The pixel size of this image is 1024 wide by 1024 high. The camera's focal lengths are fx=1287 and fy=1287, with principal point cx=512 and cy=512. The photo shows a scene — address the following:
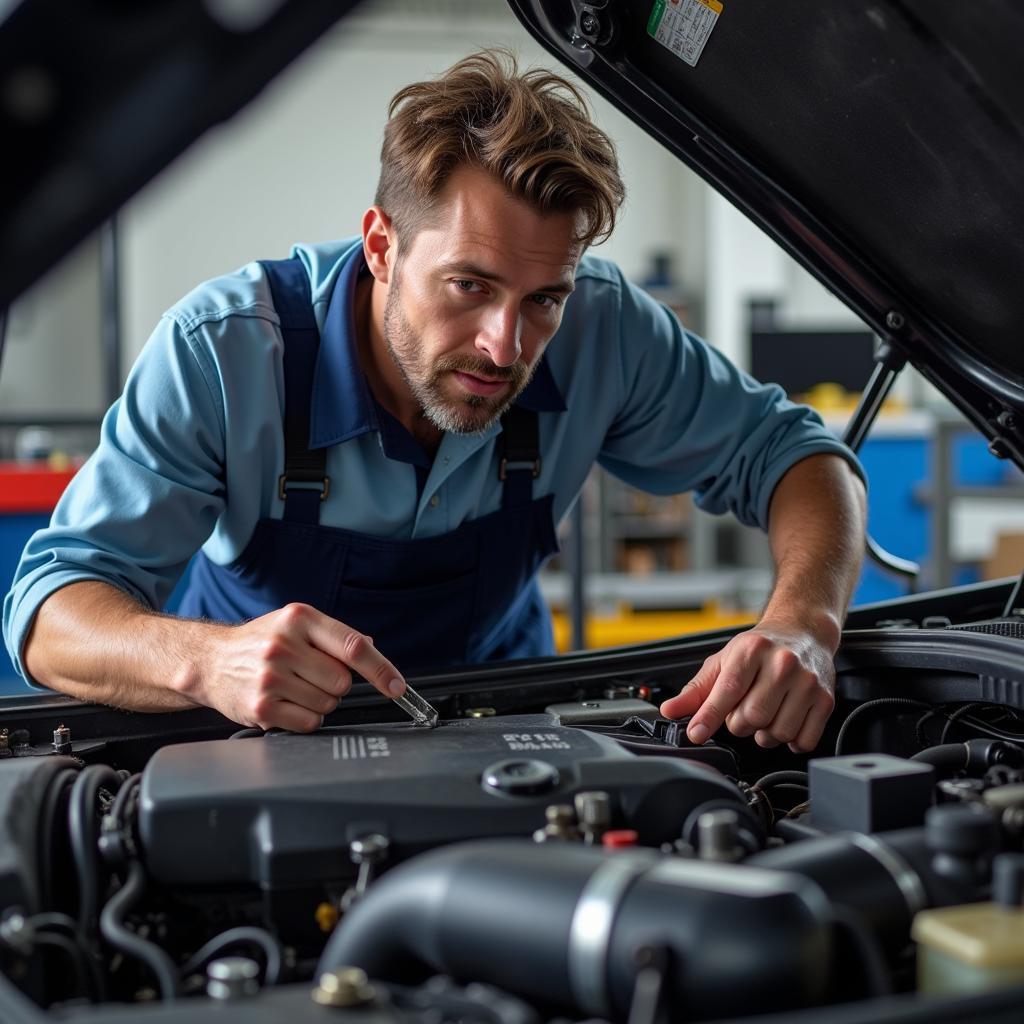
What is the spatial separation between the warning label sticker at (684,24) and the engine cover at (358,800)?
0.74 meters

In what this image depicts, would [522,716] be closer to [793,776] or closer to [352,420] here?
[793,776]

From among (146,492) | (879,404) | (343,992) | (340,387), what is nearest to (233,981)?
(343,992)

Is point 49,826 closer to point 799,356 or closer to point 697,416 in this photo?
point 697,416

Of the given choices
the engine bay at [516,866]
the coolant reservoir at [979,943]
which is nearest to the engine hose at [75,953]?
the engine bay at [516,866]

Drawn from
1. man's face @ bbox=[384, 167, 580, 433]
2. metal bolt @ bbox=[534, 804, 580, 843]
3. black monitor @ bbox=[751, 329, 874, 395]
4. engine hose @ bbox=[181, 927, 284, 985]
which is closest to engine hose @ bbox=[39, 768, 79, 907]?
engine hose @ bbox=[181, 927, 284, 985]

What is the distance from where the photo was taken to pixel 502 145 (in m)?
1.46

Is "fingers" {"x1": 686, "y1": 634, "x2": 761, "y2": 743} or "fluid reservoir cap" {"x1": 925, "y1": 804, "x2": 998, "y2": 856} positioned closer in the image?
"fluid reservoir cap" {"x1": 925, "y1": 804, "x2": 998, "y2": 856}

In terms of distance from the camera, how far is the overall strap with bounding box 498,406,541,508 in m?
1.70

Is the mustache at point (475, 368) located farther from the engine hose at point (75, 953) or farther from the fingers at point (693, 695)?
the engine hose at point (75, 953)

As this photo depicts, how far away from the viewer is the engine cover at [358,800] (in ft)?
2.93

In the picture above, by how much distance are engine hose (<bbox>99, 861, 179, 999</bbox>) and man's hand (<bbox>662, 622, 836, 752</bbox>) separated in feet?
1.63

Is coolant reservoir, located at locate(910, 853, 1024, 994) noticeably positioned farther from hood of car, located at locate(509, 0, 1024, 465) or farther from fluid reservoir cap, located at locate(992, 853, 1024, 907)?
hood of car, located at locate(509, 0, 1024, 465)

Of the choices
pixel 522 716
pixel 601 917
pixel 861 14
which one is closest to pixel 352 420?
pixel 522 716

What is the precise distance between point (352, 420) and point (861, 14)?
75cm
